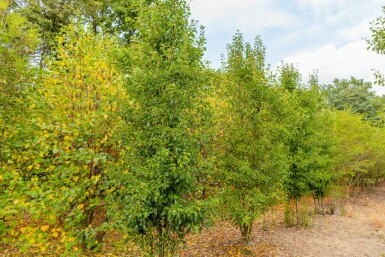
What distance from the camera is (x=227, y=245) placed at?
40.4 feet

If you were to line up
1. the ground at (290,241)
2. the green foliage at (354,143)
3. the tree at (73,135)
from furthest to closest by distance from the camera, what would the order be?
1. the green foliage at (354,143)
2. the ground at (290,241)
3. the tree at (73,135)

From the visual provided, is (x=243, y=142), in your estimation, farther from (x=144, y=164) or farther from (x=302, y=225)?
(x=302, y=225)

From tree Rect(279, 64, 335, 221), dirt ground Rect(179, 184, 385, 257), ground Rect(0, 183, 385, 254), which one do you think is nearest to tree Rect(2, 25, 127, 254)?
ground Rect(0, 183, 385, 254)

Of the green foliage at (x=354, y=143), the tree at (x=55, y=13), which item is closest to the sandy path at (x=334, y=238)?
the green foliage at (x=354, y=143)

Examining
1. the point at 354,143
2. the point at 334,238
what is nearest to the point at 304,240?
the point at 334,238

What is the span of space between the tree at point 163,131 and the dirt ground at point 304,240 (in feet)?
19.3

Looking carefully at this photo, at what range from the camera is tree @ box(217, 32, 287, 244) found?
9906mm

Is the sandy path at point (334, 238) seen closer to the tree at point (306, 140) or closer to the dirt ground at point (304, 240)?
the dirt ground at point (304, 240)

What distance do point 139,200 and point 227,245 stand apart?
8.11 m

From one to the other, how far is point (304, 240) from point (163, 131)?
11185 millimetres

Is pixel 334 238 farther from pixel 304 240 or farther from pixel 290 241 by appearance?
pixel 290 241

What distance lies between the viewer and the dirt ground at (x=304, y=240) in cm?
1163

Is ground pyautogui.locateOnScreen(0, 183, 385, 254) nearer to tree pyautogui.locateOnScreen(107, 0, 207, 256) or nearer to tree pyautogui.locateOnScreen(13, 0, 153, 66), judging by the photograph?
tree pyautogui.locateOnScreen(107, 0, 207, 256)

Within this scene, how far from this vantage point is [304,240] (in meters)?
13.4
